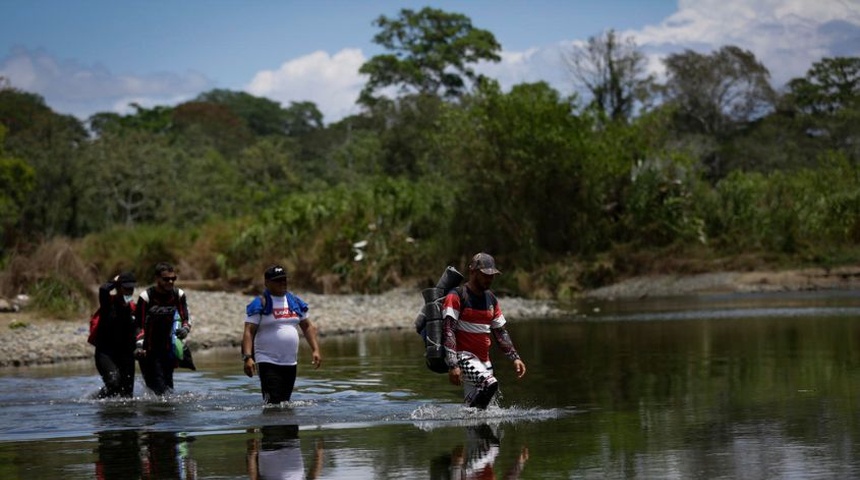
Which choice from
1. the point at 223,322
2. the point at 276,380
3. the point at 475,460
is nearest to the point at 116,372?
the point at 276,380

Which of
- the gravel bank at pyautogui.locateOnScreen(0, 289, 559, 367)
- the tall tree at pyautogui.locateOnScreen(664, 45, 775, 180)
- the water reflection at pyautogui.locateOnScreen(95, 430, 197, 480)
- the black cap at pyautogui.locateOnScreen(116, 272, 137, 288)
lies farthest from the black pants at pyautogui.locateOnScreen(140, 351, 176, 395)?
the tall tree at pyautogui.locateOnScreen(664, 45, 775, 180)

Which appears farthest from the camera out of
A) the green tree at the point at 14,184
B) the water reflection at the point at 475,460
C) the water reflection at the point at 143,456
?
the green tree at the point at 14,184

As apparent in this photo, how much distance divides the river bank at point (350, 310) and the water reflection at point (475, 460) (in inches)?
587

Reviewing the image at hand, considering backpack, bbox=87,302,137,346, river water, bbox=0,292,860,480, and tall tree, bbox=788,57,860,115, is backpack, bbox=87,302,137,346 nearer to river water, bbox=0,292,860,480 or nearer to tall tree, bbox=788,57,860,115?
river water, bbox=0,292,860,480

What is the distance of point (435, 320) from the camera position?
14.5 m

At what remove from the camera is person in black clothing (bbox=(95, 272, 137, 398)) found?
18.4 meters

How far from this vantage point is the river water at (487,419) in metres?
11.8

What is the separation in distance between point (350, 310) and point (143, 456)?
27003mm

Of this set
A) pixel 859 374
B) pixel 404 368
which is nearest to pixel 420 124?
pixel 404 368

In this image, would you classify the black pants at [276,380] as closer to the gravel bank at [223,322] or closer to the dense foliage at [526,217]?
the gravel bank at [223,322]

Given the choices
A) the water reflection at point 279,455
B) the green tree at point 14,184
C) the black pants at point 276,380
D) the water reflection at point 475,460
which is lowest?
the water reflection at point 475,460

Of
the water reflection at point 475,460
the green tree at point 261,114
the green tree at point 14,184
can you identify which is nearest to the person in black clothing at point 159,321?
the water reflection at point 475,460

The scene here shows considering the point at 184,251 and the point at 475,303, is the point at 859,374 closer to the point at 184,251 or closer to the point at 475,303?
the point at 475,303

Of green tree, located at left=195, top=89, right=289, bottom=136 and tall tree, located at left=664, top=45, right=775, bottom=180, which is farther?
green tree, located at left=195, top=89, right=289, bottom=136
